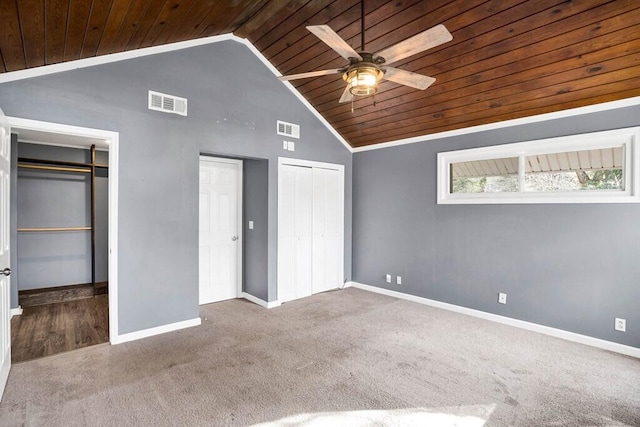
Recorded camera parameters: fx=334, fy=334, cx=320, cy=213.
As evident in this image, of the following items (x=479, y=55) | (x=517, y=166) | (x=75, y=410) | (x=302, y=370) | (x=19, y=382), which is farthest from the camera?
(x=517, y=166)

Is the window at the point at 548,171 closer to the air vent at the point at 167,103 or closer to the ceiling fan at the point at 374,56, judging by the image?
the ceiling fan at the point at 374,56

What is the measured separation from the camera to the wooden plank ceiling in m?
2.47

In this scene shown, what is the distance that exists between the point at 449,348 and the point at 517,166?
2304 millimetres

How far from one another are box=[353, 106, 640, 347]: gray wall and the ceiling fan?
2.21 metres

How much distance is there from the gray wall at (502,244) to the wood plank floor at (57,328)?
386 cm

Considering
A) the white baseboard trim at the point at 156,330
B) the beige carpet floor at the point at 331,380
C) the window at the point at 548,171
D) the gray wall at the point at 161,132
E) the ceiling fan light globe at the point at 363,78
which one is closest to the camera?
the beige carpet floor at the point at 331,380

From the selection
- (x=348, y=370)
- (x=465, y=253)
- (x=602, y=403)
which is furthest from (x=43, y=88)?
(x=602, y=403)

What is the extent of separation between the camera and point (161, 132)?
3689 mm

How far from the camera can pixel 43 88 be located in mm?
3010

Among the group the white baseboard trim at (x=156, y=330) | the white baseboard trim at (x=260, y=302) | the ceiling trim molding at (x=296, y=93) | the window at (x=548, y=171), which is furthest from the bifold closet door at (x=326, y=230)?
the white baseboard trim at (x=156, y=330)

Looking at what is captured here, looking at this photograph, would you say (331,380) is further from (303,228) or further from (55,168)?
(55,168)

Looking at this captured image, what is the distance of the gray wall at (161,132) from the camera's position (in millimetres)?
3209

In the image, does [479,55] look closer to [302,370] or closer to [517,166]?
[517,166]

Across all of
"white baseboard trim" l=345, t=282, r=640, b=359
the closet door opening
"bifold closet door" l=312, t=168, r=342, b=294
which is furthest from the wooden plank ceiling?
"white baseboard trim" l=345, t=282, r=640, b=359
